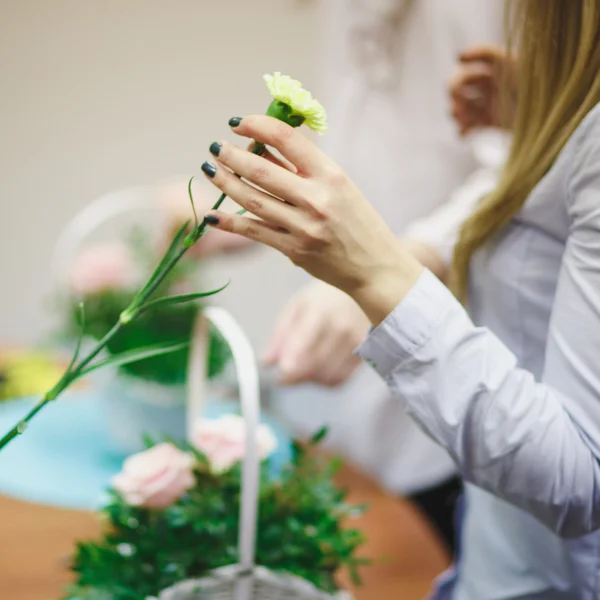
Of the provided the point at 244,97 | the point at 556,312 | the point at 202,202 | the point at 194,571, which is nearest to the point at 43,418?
the point at 202,202

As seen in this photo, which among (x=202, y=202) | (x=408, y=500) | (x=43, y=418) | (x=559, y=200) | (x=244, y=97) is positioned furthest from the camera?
(x=244, y=97)

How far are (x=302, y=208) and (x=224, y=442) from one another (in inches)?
13.0

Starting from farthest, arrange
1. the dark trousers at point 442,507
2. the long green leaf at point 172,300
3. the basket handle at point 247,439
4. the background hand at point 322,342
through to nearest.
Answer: the dark trousers at point 442,507
the background hand at point 322,342
the basket handle at point 247,439
the long green leaf at point 172,300

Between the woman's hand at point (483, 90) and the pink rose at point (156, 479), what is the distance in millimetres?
562

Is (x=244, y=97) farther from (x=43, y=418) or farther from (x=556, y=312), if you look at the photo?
(x=556, y=312)

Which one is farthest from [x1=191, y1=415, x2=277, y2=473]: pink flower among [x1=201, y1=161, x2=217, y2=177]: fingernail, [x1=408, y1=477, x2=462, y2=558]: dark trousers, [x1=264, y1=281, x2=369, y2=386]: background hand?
[x1=408, y1=477, x2=462, y2=558]: dark trousers

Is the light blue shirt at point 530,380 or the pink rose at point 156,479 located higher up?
the light blue shirt at point 530,380

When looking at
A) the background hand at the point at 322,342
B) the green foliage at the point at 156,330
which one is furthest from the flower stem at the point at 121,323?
the green foliage at the point at 156,330

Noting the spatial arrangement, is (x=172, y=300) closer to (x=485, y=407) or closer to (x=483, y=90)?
(x=485, y=407)

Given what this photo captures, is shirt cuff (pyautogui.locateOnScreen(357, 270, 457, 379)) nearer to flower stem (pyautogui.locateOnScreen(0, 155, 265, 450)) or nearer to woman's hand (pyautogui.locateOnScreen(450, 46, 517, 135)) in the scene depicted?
flower stem (pyautogui.locateOnScreen(0, 155, 265, 450))

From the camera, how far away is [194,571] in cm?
68

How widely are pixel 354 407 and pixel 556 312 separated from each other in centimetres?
102

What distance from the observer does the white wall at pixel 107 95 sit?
2533mm

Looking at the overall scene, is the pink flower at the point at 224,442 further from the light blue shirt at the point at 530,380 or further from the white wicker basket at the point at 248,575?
the light blue shirt at the point at 530,380
